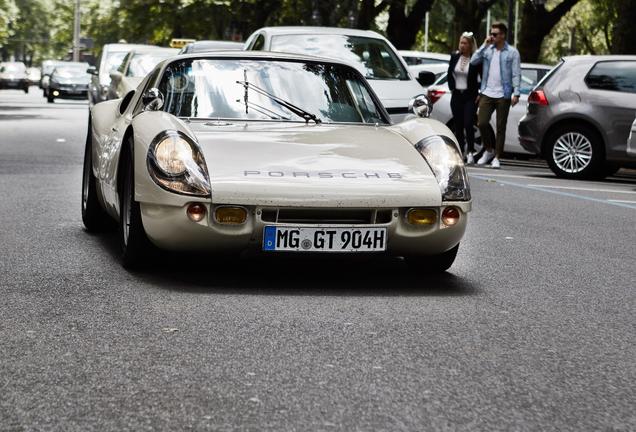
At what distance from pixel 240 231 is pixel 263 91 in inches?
60.4

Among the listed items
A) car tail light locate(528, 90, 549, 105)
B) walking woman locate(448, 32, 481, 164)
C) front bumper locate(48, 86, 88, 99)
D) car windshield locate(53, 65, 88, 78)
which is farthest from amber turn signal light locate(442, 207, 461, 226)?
car windshield locate(53, 65, 88, 78)

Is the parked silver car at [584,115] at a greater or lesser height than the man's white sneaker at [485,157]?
greater

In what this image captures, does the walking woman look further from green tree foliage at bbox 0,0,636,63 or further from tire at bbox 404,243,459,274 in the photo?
tire at bbox 404,243,459,274

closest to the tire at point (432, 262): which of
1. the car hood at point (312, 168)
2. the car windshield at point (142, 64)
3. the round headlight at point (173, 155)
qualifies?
the car hood at point (312, 168)

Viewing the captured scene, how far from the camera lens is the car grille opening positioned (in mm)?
6836

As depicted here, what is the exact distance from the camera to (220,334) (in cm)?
569

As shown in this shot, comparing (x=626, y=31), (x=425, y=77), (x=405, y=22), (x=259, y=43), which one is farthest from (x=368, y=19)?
(x=425, y=77)

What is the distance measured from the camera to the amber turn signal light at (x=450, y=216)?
23.4 feet

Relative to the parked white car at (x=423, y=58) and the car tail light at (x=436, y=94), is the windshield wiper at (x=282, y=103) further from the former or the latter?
the parked white car at (x=423, y=58)

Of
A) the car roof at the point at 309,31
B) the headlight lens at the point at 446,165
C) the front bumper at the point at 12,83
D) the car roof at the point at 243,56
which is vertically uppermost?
the car roof at the point at 243,56

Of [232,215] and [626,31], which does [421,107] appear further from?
[626,31]

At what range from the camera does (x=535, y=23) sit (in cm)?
2959

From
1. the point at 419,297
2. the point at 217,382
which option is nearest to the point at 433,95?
the point at 419,297

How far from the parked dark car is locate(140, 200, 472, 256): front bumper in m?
48.7
